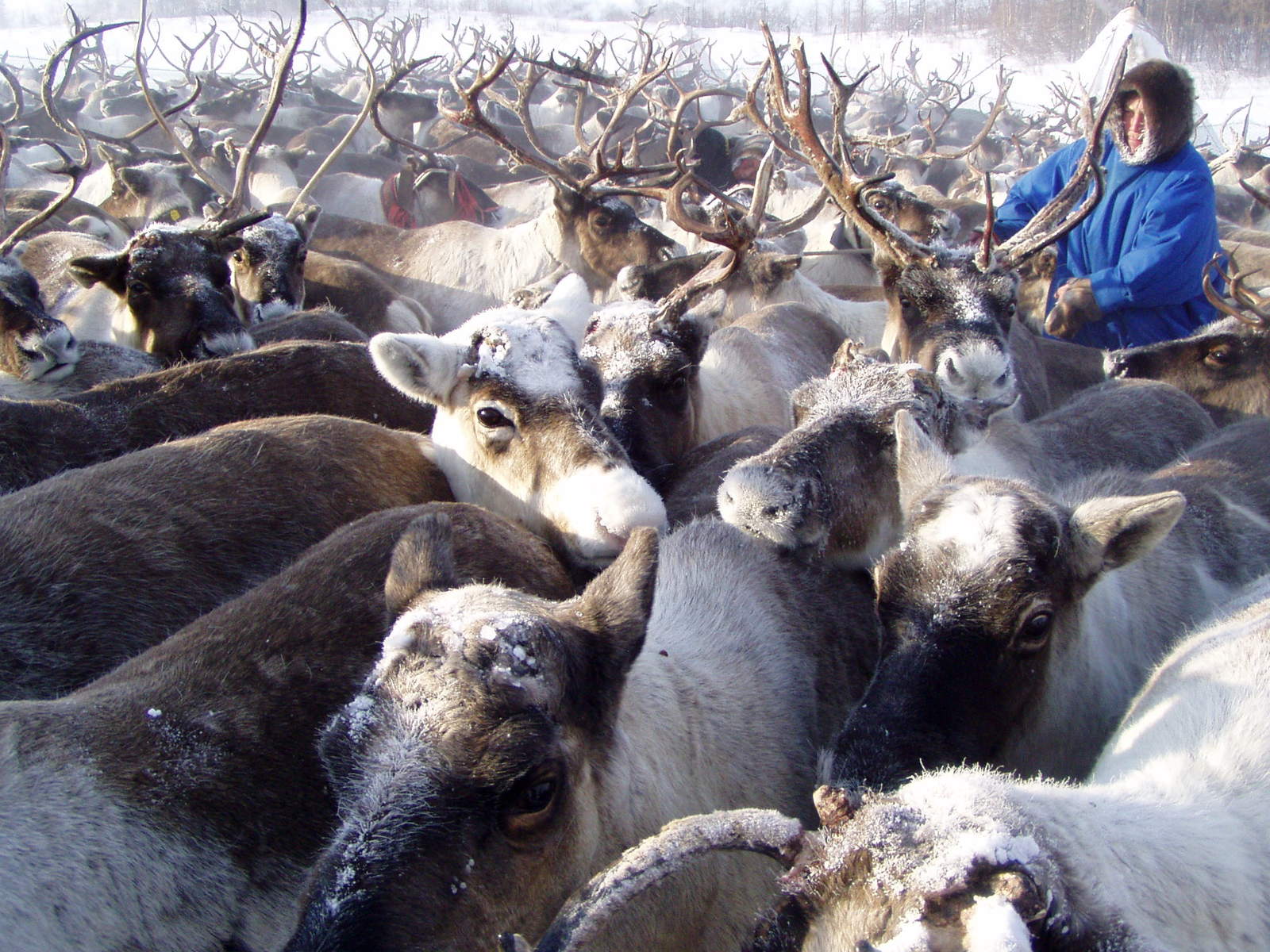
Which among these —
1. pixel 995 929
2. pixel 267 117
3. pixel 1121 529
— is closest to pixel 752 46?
pixel 267 117

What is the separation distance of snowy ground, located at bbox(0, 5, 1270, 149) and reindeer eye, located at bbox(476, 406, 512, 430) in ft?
106

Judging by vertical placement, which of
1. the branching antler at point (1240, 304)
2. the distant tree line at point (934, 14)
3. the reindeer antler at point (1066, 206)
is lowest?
the branching antler at point (1240, 304)

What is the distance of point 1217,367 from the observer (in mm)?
5387

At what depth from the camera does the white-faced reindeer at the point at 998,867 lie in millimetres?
1340

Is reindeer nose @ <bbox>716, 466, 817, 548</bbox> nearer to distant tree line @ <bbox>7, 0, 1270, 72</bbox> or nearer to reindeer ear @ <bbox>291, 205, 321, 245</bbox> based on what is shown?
reindeer ear @ <bbox>291, 205, 321, 245</bbox>

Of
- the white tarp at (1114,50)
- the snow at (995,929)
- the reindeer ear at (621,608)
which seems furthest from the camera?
the white tarp at (1114,50)

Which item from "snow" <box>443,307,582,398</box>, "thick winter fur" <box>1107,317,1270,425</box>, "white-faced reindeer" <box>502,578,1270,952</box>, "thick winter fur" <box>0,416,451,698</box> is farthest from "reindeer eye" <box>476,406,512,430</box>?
"thick winter fur" <box>1107,317,1270,425</box>

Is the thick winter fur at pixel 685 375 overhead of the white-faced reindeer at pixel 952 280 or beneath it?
beneath

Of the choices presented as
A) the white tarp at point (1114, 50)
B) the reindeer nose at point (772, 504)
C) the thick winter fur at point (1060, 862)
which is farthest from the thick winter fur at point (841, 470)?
the white tarp at point (1114, 50)

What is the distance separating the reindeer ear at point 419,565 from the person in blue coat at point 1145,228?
5062 millimetres

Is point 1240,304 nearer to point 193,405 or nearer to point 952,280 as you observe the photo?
point 952,280

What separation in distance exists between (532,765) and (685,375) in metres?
2.92

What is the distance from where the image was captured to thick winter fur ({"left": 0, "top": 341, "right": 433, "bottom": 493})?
134 inches

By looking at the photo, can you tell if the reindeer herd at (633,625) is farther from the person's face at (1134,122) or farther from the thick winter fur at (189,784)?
the person's face at (1134,122)
